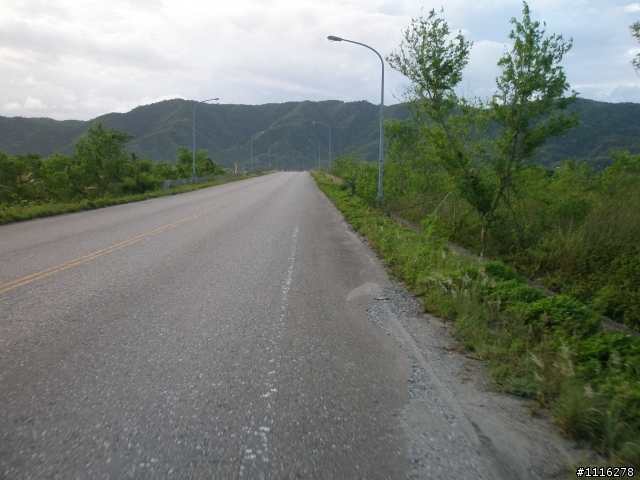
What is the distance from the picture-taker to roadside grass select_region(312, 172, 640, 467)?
383cm

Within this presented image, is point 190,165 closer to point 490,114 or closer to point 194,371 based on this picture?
point 490,114

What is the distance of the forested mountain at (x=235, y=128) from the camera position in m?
85.8

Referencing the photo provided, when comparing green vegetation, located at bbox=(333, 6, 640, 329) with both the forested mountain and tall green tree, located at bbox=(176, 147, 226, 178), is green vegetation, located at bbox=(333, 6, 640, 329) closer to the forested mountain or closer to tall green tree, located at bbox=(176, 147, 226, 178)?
the forested mountain

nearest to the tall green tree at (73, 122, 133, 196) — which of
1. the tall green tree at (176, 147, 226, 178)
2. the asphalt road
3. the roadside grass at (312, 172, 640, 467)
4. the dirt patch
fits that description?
the tall green tree at (176, 147, 226, 178)

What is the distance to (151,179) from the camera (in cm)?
3450

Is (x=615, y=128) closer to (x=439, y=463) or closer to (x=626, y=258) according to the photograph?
(x=626, y=258)

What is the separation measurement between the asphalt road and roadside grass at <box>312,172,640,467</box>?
994 mm

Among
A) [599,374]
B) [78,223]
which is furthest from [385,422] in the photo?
[78,223]

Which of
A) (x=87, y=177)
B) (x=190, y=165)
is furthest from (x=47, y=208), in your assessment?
(x=190, y=165)

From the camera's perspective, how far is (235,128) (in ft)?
490

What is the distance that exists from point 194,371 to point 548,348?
3513 mm

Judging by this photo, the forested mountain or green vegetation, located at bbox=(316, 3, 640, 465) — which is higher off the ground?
the forested mountain

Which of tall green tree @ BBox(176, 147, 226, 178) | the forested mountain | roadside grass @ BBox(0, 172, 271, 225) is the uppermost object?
the forested mountain

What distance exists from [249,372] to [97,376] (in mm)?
1340
